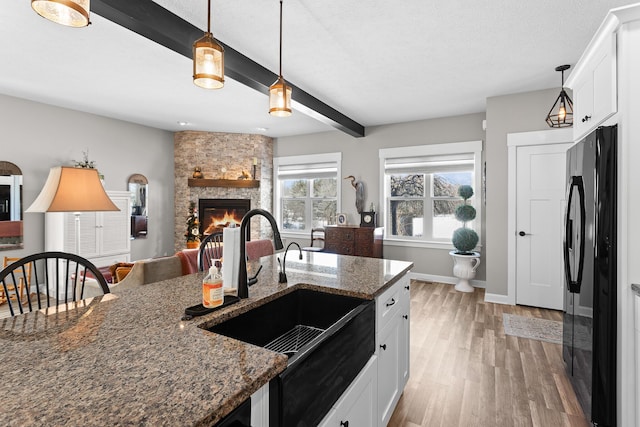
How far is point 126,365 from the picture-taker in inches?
32.1

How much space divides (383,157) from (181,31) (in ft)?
12.8

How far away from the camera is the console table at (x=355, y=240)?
17.1 feet

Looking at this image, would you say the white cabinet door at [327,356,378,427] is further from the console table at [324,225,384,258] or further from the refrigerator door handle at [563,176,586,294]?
the console table at [324,225,384,258]

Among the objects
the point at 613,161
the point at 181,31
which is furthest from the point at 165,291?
the point at 613,161

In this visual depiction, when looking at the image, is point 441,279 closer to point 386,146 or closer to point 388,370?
point 386,146

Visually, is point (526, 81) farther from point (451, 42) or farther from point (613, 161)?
point (613, 161)

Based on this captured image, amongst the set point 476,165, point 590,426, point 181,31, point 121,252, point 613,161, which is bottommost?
point 590,426

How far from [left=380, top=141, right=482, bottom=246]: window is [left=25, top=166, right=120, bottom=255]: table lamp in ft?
14.7

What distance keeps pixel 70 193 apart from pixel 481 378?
9.88ft

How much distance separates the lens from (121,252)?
5.08m

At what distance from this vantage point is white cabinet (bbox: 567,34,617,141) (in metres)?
1.74

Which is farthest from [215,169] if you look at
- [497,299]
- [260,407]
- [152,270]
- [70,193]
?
[260,407]

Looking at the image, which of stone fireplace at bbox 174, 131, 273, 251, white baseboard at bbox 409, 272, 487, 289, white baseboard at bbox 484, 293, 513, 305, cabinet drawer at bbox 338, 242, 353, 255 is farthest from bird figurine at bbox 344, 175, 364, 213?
white baseboard at bbox 484, 293, 513, 305

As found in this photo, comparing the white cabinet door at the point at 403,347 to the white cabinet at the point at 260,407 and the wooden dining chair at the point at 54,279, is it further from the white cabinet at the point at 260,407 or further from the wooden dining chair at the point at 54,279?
the wooden dining chair at the point at 54,279
